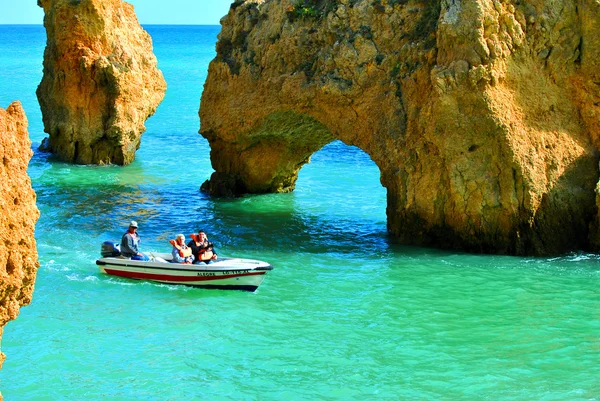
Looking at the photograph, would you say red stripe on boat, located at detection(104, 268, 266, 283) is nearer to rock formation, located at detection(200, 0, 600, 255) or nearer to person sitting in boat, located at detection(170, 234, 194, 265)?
person sitting in boat, located at detection(170, 234, 194, 265)

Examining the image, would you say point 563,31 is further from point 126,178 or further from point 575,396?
point 126,178

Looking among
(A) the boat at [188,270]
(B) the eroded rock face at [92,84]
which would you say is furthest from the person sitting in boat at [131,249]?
(B) the eroded rock face at [92,84]

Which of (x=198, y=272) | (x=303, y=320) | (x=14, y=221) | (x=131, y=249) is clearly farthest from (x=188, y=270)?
(x=14, y=221)

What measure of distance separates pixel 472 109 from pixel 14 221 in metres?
15.0

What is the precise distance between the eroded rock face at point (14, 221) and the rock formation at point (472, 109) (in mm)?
14142

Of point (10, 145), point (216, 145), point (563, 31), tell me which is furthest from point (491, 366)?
point (216, 145)

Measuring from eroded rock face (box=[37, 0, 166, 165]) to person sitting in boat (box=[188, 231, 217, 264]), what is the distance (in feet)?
54.4

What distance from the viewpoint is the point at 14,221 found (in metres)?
10.7

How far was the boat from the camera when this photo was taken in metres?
20.7

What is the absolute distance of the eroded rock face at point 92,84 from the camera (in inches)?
1432

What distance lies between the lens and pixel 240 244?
25453 millimetres

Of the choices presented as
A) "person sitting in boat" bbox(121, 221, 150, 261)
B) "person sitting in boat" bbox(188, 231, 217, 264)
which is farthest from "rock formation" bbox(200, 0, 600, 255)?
"person sitting in boat" bbox(121, 221, 150, 261)

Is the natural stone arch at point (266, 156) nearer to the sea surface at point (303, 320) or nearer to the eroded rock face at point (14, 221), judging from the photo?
the sea surface at point (303, 320)

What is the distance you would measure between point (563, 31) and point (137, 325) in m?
14.0
